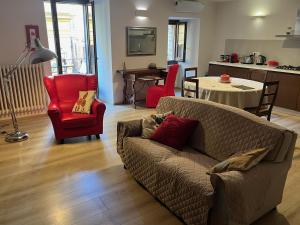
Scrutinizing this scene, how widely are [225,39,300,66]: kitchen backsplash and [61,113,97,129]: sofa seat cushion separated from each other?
4.69m

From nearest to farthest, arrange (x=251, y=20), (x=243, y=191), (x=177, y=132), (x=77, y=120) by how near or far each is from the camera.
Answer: (x=243, y=191)
(x=177, y=132)
(x=77, y=120)
(x=251, y=20)

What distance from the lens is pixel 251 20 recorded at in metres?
6.21

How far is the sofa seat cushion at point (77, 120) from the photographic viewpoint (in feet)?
11.6

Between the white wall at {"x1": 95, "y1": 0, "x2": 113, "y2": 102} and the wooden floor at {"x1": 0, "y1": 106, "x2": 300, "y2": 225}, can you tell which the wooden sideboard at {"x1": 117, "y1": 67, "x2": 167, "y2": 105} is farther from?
the wooden floor at {"x1": 0, "y1": 106, "x2": 300, "y2": 225}

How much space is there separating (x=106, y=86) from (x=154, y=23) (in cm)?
187

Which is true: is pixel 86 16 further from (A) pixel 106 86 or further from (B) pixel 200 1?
(B) pixel 200 1

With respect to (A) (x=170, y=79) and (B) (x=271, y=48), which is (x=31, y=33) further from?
(B) (x=271, y=48)

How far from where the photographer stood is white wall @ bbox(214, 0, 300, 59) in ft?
18.2

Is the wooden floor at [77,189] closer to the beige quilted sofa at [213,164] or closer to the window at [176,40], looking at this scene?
the beige quilted sofa at [213,164]

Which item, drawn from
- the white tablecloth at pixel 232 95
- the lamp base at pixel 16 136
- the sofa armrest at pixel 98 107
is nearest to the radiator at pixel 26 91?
the lamp base at pixel 16 136

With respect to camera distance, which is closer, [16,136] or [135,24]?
[16,136]

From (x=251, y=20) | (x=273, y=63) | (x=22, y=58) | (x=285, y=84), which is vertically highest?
(x=251, y=20)

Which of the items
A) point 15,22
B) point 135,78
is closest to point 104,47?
point 135,78

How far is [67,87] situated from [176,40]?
4147mm
